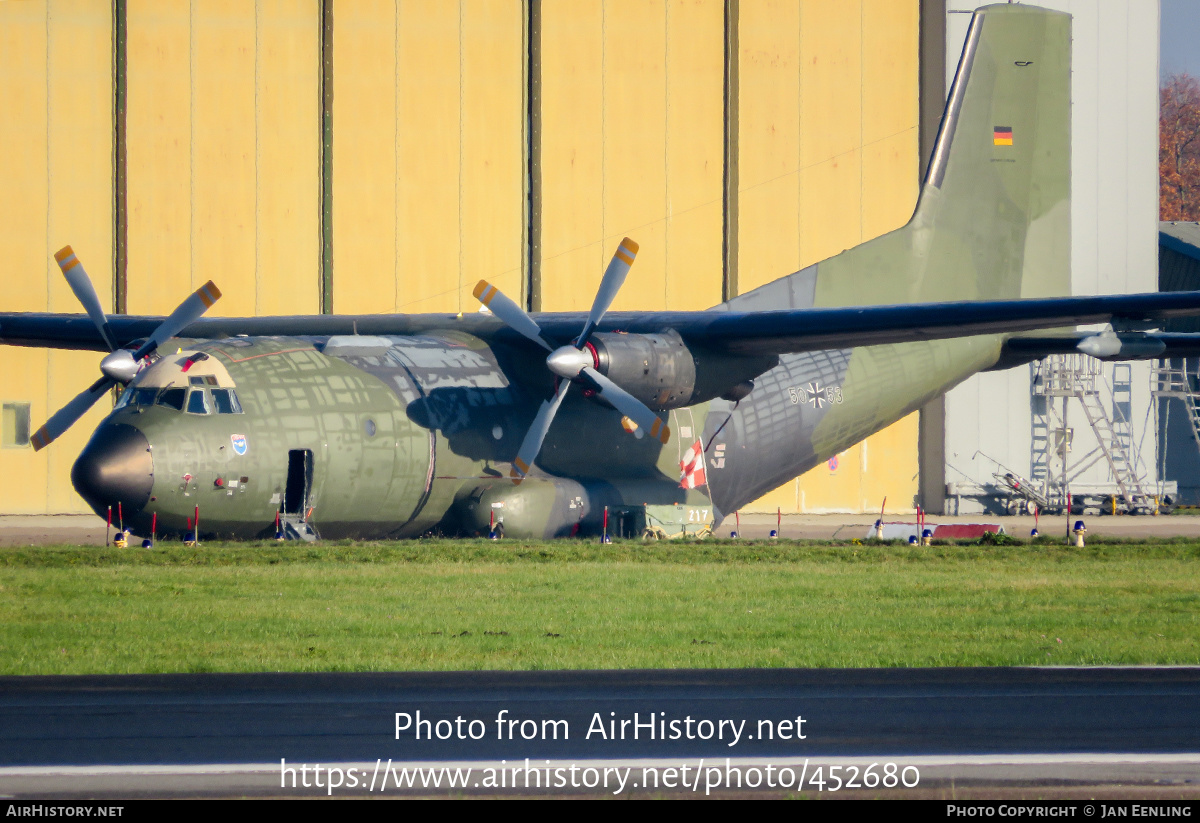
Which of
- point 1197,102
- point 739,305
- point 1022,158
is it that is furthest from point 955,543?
point 1197,102

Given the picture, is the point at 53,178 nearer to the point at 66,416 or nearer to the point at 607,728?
the point at 66,416

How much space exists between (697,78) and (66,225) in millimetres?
16955

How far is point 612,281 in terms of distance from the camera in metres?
22.5

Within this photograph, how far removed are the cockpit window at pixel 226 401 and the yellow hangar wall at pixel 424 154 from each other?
56.7 feet

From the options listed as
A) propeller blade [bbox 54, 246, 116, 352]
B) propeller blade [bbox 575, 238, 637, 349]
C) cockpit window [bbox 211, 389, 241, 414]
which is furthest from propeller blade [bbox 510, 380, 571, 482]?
propeller blade [bbox 54, 246, 116, 352]

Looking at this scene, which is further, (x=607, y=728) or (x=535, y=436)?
(x=535, y=436)

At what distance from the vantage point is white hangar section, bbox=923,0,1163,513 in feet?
123

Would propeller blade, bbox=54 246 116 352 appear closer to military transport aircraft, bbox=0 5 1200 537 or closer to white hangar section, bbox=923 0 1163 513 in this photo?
military transport aircraft, bbox=0 5 1200 537

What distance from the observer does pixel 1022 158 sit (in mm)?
27672

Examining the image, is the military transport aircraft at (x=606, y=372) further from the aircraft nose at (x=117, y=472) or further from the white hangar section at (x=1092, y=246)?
the white hangar section at (x=1092, y=246)

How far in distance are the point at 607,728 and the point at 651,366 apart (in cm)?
1375

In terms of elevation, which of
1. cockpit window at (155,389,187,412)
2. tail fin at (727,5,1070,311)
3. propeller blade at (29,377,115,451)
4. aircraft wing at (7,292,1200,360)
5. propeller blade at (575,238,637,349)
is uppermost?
tail fin at (727,5,1070,311)

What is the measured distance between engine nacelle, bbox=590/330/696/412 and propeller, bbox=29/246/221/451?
604cm

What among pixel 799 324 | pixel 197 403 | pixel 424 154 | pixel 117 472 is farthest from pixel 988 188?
pixel 117 472
